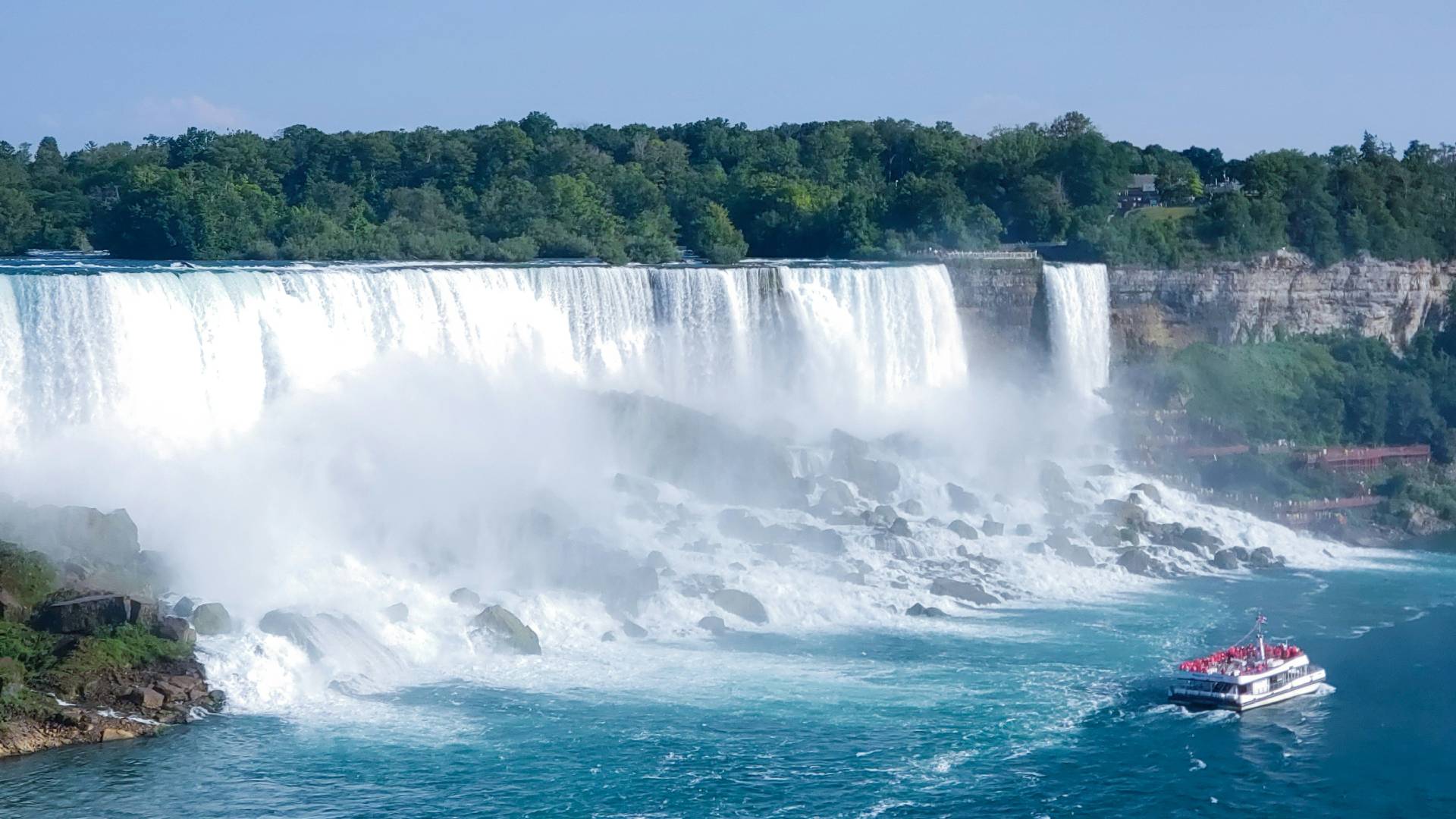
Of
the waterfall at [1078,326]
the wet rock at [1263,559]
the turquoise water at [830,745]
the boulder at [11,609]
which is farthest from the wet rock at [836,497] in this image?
the boulder at [11,609]

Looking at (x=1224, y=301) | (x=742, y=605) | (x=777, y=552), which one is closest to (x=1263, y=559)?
(x=777, y=552)

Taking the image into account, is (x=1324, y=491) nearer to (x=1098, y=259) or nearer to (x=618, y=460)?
(x=1098, y=259)

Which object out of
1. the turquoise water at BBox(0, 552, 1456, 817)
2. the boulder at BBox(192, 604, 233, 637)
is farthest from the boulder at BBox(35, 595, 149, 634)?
the turquoise water at BBox(0, 552, 1456, 817)

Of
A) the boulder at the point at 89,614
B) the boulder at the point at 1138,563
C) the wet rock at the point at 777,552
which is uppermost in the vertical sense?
the boulder at the point at 89,614

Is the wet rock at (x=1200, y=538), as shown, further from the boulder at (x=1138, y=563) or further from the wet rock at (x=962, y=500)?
the wet rock at (x=962, y=500)

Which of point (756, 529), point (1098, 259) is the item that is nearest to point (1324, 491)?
point (1098, 259)

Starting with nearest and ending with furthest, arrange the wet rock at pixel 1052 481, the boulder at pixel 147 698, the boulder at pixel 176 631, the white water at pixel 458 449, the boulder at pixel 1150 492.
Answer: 1. the boulder at pixel 147 698
2. the boulder at pixel 176 631
3. the white water at pixel 458 449
4. the wet rock at pixel 1052 481
5. the boulder at pixel 1150 492
